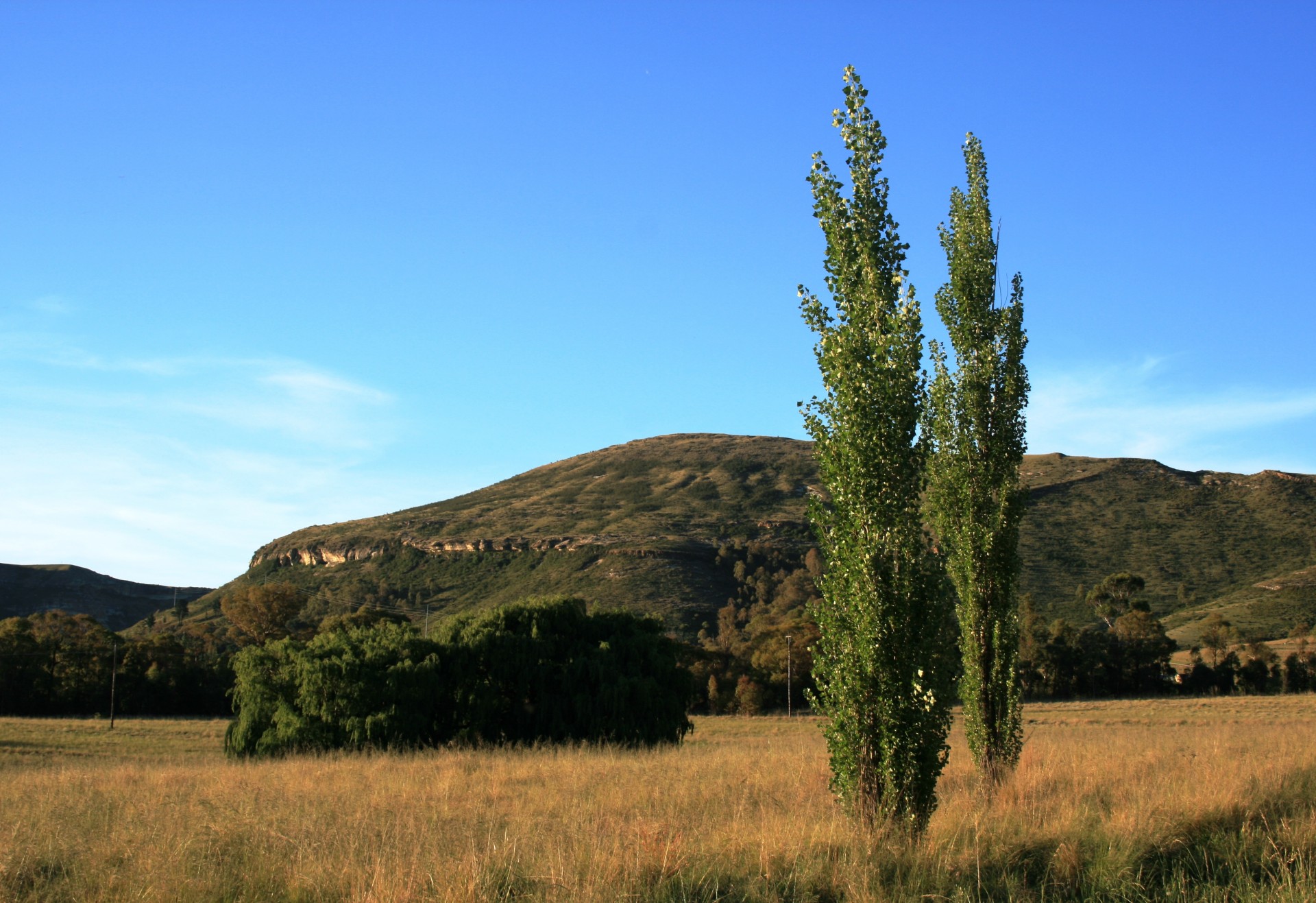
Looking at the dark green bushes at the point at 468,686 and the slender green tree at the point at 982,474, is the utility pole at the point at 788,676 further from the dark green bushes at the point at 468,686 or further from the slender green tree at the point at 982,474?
the slender green tree at the point at 982,474

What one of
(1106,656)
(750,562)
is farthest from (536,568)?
(1106,656)

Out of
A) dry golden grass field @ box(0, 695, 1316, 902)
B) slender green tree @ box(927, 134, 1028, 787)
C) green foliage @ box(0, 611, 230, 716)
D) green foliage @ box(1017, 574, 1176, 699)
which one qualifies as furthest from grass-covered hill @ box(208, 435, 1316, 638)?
dry golden grass field @ box(0, 695, 1316, 902)

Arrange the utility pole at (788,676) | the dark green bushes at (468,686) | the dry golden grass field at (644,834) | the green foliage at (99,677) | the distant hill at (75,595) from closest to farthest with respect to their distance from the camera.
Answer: the dry golden grass field at (644,834), the dark green bushes at (468,686), the utility pole at (788,676), the green foliage at (99,677), the distant hill at (75,595)

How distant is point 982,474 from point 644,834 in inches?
355

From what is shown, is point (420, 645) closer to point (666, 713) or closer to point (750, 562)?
point (666, 713)

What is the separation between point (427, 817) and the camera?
10797 mm

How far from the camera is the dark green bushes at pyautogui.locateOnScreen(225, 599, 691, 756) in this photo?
25484 mm

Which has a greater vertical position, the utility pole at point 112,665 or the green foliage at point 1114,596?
the green foliage at point 1114,596

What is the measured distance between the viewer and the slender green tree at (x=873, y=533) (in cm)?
940

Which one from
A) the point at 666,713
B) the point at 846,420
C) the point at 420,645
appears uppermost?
the point at 846,420

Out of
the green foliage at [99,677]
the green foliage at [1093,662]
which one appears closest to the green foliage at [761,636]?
the green foliage at [1093,662]

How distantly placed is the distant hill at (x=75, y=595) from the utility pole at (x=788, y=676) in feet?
380

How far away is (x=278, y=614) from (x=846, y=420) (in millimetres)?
88365

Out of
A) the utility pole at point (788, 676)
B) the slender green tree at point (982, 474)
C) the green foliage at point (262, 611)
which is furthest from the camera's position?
the green foliage at point (262, 611)
